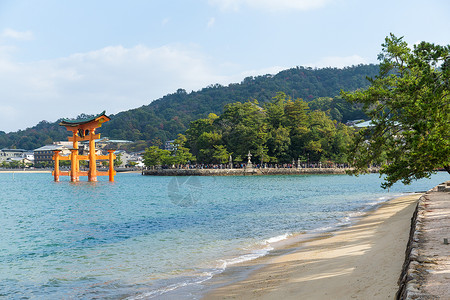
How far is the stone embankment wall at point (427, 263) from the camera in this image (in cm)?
500

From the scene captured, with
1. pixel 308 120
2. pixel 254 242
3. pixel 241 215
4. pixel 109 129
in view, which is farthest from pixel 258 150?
pixel 109 129

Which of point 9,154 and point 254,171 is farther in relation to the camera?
point 9,154

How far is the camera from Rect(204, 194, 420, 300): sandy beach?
6.75 meters

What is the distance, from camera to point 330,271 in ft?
27.2

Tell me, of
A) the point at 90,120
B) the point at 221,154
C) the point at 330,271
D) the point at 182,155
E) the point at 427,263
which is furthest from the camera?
the point at 182,155

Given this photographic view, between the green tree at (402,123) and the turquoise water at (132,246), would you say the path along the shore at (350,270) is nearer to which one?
the turquoise water at (132,246)

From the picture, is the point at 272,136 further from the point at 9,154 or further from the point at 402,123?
the point at 9,154

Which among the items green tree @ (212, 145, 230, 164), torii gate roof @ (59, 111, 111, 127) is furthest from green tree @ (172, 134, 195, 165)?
torii gate roof @ (59, 111, 111, 127)

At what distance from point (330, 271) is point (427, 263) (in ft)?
7.91

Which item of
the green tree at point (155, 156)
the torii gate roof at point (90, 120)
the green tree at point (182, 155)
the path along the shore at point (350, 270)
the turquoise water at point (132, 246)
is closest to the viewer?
the path along the shore at point (350, 270)

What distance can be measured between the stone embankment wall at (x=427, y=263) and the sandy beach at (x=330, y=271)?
0.47 metres

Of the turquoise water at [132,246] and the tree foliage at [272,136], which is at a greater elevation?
the tree foliage at [272,136]

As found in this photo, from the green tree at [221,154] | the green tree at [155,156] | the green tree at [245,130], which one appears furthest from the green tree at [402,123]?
the green tree at [155,156]

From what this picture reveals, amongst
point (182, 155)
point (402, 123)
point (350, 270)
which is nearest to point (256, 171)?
point (182, 155)
